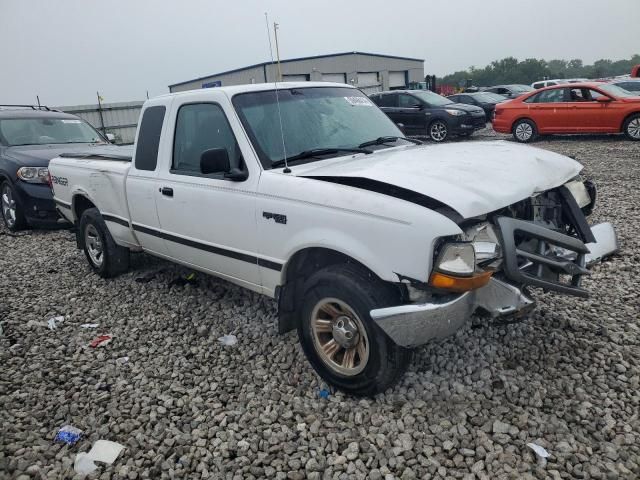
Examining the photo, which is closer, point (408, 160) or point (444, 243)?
point (444, 243)

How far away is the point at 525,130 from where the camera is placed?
1423 centimetres

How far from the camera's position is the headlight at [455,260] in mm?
2543

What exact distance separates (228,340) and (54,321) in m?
1.81

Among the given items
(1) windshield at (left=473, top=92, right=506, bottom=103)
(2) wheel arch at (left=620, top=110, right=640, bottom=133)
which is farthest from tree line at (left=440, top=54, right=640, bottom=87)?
(2) wheel arch at (left=620, top=110, right=640, bottom=133)

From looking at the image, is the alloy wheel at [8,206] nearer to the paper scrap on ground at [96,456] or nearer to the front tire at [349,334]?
the paper scrap on ground at [96,456]

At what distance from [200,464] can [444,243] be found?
178cm

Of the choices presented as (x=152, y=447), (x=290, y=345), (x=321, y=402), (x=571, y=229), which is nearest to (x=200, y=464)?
(x=152, y=447)

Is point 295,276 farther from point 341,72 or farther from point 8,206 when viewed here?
point 341,72

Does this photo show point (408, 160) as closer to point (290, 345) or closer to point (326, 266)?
point (326, 266)

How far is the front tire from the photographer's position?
2803mm

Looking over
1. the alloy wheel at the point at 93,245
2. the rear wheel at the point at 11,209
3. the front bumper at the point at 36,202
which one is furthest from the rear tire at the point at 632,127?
the rear wheel at the point at 11,209

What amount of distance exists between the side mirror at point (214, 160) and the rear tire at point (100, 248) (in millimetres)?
2448

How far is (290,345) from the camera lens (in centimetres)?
380

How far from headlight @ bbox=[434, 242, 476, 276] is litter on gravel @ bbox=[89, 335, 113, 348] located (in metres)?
2.95
